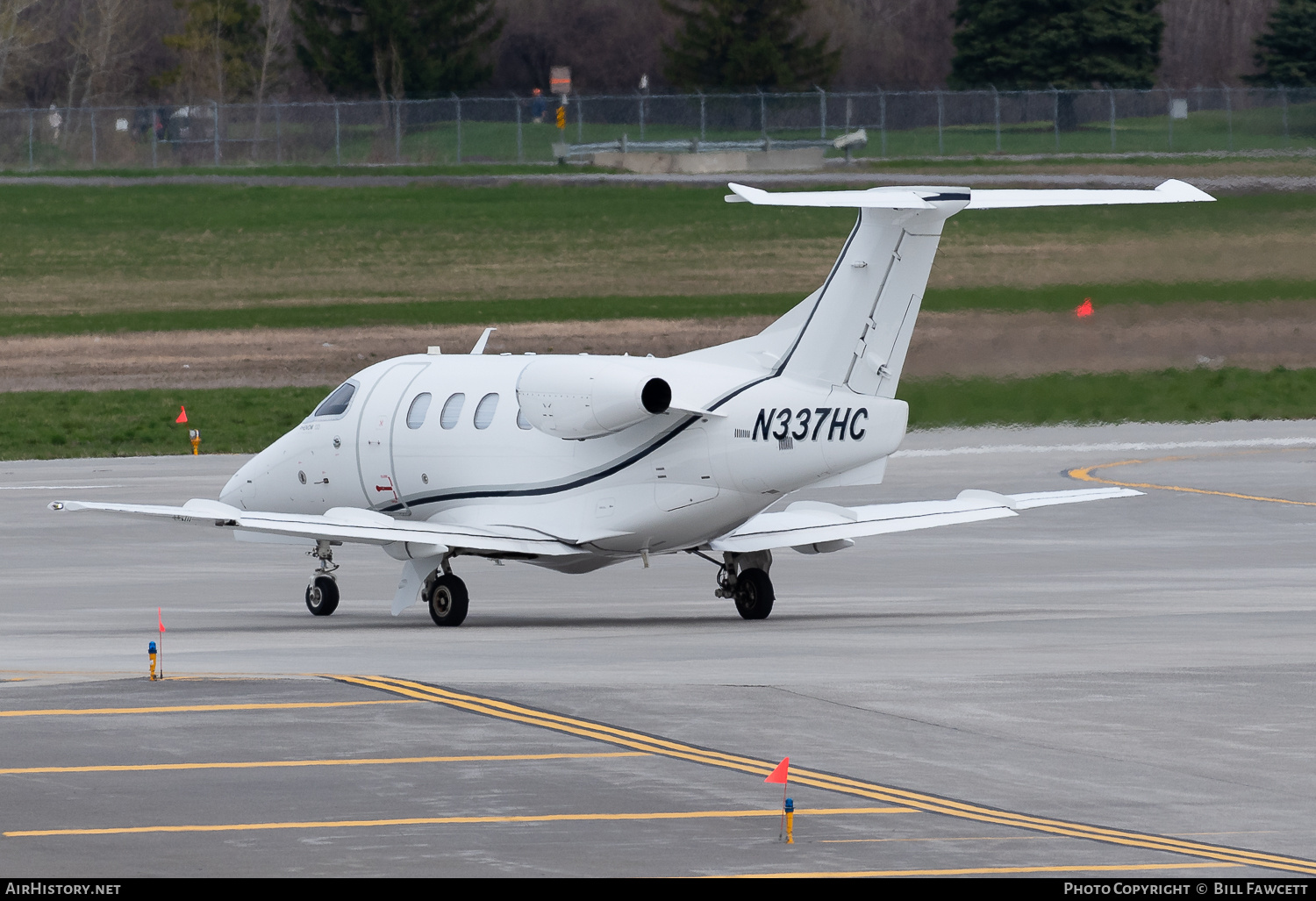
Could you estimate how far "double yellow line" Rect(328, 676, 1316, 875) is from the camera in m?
14.0

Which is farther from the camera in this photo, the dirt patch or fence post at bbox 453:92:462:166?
fence post at bbox 453:92:462:166

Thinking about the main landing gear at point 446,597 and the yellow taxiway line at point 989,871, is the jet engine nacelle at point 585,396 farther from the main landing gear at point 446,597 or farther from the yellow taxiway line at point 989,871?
the yellow taxiway line at point 989,871

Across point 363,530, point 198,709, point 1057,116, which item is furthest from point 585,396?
point 1057,116

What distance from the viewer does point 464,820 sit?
15.1 metres

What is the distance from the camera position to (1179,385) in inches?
2047

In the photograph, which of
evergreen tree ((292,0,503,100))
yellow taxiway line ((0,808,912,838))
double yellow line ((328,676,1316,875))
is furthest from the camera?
evergreen tree ((292,0,503,100))

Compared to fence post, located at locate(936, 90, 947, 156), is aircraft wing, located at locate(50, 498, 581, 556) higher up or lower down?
lower down

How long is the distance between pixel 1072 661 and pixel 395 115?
296 feet

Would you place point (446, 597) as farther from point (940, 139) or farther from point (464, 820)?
point (940, 139)

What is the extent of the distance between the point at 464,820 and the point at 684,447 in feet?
35.4

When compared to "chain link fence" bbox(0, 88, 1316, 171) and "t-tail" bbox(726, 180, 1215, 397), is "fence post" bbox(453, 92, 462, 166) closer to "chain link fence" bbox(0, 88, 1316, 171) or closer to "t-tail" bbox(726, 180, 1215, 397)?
"chain link fence" bbox(0, 88, 1316, 171)

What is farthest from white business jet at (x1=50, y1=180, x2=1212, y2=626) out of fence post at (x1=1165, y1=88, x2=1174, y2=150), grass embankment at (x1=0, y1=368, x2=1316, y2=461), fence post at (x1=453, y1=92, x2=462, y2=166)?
fence post at (x1=453, y1=92, x2=462, y2=166)

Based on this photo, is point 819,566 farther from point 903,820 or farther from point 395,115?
point 395,115

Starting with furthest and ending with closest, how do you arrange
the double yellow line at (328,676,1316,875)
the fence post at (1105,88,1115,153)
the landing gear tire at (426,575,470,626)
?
the fence post at (1105,88,1115,153), the landing gear tire at (426,575,470,626), the double yellow line at (328,676,1316,875)
